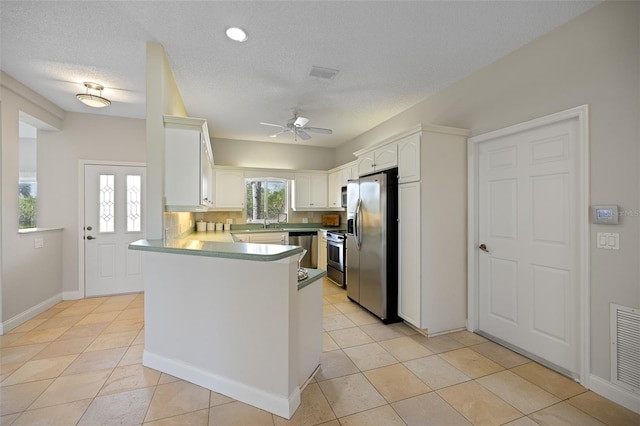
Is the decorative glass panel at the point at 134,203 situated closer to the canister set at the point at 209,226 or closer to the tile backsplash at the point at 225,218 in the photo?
the tile backsplash at the point at 225,218

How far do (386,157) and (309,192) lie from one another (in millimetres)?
2823

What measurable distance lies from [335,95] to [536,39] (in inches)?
81.5

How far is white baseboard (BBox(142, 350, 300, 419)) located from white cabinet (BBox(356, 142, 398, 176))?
2541 mm

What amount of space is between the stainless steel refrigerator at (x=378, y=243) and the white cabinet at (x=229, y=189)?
2.74m

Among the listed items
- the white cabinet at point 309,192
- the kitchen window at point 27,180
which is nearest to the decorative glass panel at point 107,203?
the kitchen window at point 27,180

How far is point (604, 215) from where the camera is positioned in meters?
1.94

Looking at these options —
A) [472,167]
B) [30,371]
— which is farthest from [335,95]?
[30,371]

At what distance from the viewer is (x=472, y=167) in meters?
2.99

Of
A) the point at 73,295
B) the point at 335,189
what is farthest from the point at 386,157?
the point at 73,295

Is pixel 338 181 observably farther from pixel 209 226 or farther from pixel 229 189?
pixel 209 226

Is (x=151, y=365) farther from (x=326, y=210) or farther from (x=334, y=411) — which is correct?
(x=326, y=210)

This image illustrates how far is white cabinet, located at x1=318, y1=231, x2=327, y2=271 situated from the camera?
5332mm

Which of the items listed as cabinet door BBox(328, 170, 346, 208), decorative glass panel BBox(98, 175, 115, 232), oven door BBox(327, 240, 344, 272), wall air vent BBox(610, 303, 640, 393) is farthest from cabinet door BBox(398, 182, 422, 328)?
decorative glass panel BBox(98, 175, 115, 232)

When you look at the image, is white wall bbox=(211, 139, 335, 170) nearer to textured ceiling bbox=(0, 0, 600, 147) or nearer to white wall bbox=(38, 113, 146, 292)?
white wall bbox=(38, 113, 146, 292)
